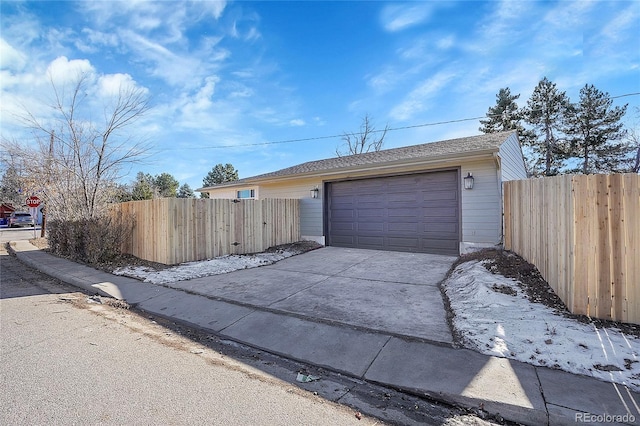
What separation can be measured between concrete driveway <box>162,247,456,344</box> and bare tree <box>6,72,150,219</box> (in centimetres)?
639

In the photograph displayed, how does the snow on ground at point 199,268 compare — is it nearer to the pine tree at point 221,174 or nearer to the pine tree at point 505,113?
the pine tree at point 505,113

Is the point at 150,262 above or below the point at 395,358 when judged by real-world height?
above

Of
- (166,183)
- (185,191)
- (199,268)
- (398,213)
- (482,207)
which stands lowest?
(199,268)

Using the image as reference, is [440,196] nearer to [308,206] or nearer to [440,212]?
[440,212]

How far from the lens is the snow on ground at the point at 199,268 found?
6.28 m

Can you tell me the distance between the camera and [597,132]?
1923 centimetres

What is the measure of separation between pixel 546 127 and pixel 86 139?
27.4 metres

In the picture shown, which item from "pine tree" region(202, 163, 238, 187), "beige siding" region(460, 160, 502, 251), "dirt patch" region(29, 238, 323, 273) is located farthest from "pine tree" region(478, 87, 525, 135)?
"pine tree" region(202, 163, 238, 187)

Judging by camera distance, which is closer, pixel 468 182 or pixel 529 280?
pixel 529 280

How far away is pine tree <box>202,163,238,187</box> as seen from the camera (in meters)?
37.6

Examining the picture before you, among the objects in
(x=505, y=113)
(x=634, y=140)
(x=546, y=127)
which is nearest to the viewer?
(x=634, y=140)

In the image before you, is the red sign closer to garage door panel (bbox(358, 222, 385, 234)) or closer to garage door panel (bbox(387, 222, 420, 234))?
garage door panel (bbox(358, 222, 385, 234))

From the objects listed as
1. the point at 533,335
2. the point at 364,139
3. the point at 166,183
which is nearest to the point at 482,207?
the point at 533,335

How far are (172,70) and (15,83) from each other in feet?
14.8
